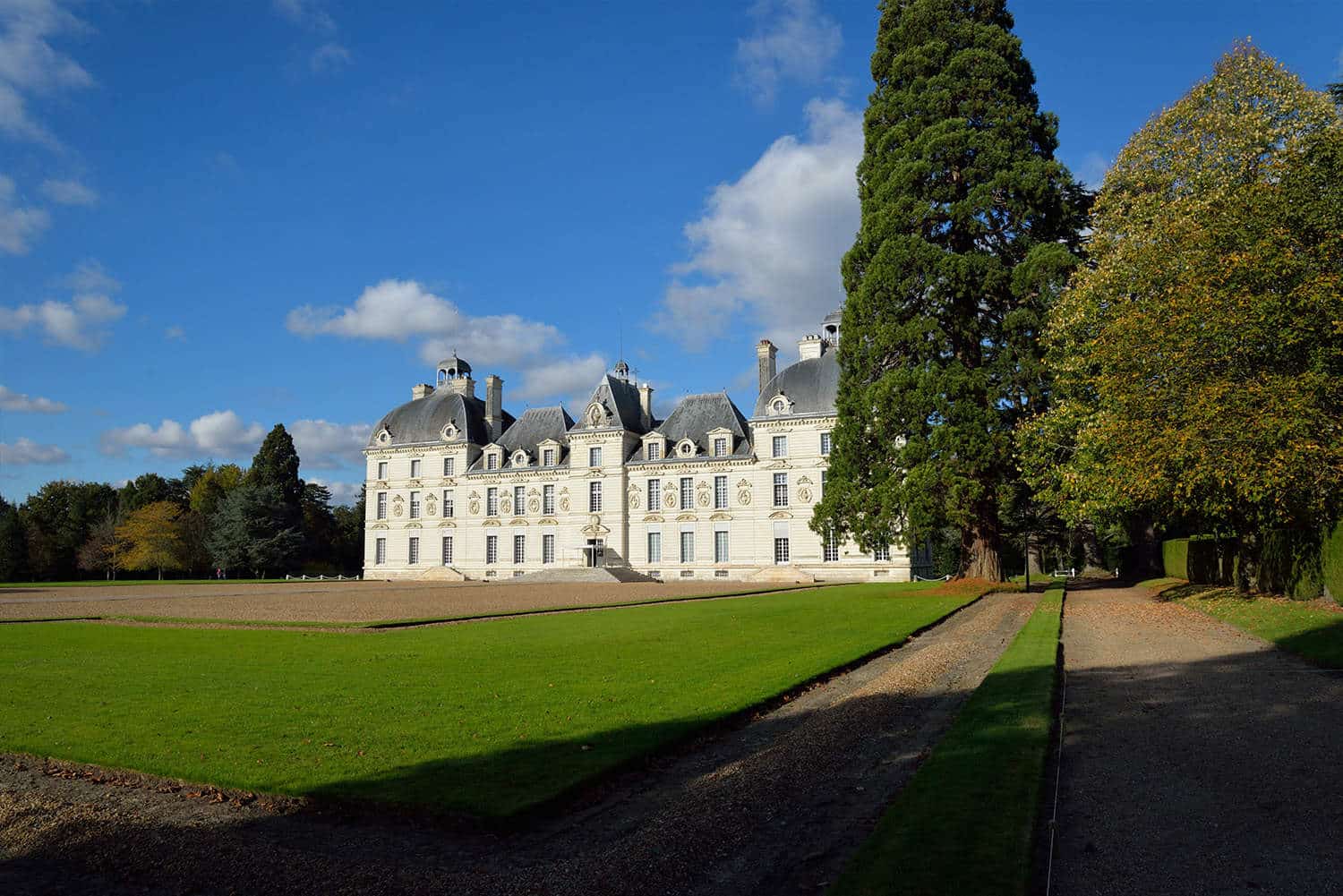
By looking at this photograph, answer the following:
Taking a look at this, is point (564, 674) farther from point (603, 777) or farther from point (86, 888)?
point (86, 888)

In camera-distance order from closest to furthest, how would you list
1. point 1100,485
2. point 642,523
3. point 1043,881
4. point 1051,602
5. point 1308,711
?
1. point 1043,881
2. point 1308,711
3. point 1100,485
4. point 1051,602
5. point 642,523

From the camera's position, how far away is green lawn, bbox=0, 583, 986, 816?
692 centimetres

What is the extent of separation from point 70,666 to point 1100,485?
63.2ft

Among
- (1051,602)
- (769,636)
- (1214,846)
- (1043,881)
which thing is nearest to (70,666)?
(769,636)

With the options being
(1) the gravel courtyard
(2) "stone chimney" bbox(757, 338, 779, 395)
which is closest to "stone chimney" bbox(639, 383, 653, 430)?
(2) "stone chimney" bbox(757, 338, 779, 395)

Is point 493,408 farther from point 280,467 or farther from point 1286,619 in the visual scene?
point 1286,619

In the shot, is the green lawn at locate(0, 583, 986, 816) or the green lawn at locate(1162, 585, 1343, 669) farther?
the green lawn at locate(1162, 585, 1343, 669)

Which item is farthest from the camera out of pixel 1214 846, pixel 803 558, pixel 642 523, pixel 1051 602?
pixel 642 523

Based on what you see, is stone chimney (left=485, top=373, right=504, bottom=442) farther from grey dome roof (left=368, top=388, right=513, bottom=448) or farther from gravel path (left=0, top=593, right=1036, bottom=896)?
gravel path (left=0, top=593, right=1036, bottom=896)

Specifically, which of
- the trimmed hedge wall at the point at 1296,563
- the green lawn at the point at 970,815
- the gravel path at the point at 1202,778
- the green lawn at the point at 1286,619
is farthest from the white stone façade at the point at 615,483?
the green lawn at the point at 970,815

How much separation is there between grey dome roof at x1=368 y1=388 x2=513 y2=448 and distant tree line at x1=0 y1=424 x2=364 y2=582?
37.0ft

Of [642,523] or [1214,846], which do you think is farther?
[642,523]

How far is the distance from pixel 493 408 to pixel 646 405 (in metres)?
10.9

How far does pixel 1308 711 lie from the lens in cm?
897
